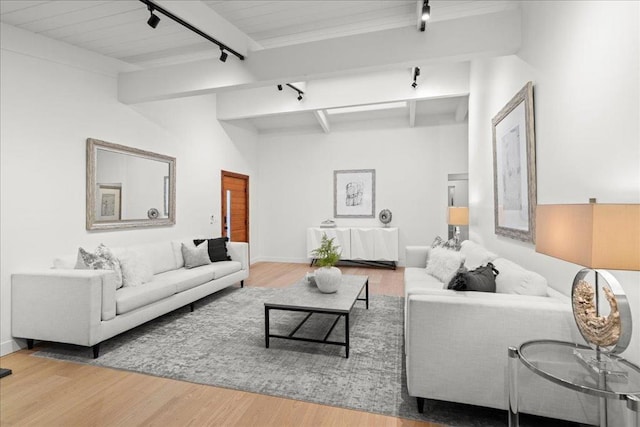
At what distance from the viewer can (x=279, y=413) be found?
2.00 meters

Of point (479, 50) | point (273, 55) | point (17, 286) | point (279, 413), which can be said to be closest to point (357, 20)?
point (273, 55)

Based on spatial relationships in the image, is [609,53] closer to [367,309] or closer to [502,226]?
[502,226]

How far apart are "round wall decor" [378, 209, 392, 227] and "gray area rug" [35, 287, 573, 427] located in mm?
3150

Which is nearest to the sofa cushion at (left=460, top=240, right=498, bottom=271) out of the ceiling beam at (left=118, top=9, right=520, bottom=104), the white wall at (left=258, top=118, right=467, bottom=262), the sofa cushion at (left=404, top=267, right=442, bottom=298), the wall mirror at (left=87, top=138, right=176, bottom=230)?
the sofa cushion at (left=404, top=267, right=442, bottom=298)

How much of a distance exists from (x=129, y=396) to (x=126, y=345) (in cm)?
95

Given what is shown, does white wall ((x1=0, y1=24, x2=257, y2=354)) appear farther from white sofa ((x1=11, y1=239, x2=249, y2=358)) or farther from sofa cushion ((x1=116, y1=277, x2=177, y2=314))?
sofa cushion ((x1=116, y1=277, x2=177, y2=314))

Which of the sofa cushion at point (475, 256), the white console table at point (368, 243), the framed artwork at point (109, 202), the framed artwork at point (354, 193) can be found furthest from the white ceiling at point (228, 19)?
the white console table at point (368, 243)

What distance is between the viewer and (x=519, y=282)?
2.21m

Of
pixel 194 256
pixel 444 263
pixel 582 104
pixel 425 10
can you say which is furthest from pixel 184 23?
pixel 444 263

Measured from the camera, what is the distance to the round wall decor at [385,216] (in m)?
6.88

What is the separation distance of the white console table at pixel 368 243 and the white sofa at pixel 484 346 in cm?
456

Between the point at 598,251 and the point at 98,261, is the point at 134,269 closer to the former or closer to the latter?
the point at 98,261

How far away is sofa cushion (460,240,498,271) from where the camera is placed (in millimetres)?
3156

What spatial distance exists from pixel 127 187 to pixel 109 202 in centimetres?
32
